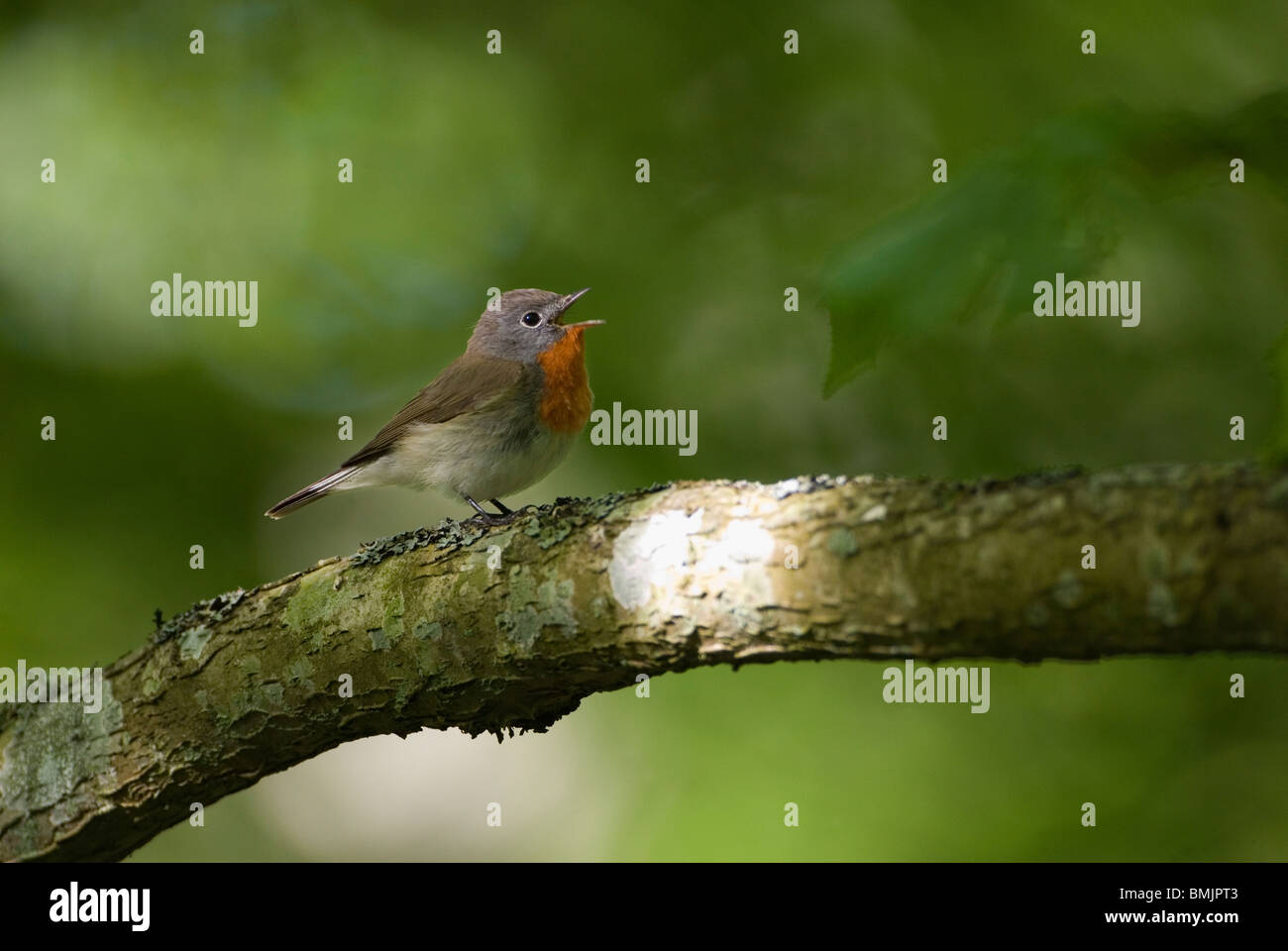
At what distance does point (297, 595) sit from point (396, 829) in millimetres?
5558

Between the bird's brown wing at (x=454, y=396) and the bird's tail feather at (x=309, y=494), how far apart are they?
0.06 m

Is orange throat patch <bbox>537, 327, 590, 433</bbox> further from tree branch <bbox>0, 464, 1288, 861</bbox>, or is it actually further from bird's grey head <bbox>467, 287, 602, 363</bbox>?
tree branch <bbox>0, 464, 1288, 861</bbox>

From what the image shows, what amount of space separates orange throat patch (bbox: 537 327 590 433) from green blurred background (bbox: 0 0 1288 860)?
0.44 meters

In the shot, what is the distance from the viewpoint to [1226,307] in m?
4.48

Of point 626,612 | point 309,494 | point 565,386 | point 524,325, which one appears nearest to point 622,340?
point 524,325

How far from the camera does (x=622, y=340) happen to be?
633 cm

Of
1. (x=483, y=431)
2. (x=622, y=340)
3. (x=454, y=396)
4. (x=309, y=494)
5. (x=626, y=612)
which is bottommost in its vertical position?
(x=626, y=612)

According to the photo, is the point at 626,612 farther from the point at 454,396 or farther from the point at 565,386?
the point at 454,396

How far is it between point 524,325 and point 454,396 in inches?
28.9

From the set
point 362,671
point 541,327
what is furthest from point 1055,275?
point 541,327

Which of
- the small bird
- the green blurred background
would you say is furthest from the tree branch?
the green blurred background

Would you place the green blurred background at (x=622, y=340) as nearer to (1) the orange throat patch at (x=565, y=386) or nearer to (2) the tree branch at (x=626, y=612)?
(1) the orange throat patch at (x=565, y=386)

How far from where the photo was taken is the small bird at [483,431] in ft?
18.2

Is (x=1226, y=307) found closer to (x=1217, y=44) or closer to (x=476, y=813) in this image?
(x=1217, y=44)
